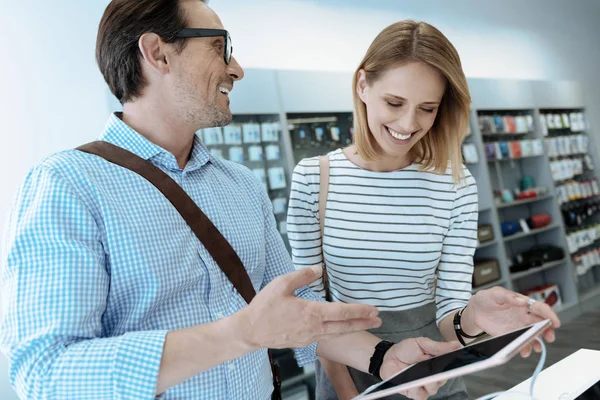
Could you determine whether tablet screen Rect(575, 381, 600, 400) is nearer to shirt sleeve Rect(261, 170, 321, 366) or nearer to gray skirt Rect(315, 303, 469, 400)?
gray skirt Rect(315, 303, 469, 400)

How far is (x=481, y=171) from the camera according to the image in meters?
5.71

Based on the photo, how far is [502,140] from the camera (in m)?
6.35

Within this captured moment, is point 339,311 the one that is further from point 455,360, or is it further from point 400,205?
point 400,205

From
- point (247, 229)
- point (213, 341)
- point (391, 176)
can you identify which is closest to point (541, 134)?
point (391, 176)

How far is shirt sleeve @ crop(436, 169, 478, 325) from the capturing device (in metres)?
1.70

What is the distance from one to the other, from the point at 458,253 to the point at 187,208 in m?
0.94

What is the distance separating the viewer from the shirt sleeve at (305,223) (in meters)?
1.74

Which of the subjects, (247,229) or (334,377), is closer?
(247,229)

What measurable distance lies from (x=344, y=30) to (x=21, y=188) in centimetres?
460

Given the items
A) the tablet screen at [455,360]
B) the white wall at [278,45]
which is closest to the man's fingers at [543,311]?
the tablet screen at [455,360]

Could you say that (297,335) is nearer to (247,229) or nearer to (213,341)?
(213,341)

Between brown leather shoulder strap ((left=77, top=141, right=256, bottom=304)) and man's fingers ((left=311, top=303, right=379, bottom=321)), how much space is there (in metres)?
0.37

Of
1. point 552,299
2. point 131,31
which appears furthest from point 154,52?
point 552,299

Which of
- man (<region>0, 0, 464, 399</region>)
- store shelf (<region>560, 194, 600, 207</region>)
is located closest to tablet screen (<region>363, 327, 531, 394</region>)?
man (<region>0, 0, 464, 399</region>)
